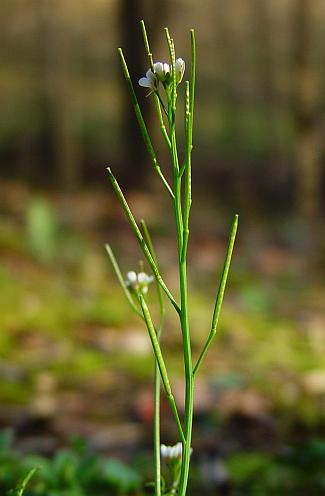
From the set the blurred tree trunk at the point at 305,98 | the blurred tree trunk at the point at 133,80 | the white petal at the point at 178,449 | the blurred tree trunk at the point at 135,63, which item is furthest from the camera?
the blurred tree trunk at the point at 133,80

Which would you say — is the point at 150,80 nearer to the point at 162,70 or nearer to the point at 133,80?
the point at 162,70

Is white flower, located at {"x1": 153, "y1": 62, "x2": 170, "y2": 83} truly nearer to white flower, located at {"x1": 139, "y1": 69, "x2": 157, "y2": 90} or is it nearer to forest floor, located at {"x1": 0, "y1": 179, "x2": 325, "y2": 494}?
white flower, located at {"x1": 139, "y1": 69, "x2": 157, "y2": 90}

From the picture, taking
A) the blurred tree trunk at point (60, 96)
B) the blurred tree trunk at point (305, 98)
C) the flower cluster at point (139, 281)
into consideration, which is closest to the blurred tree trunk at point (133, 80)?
the blurred tree trunk at point (60, 96)

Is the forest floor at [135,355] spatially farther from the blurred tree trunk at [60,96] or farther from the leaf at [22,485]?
the blurred tree trunk at [60,96]

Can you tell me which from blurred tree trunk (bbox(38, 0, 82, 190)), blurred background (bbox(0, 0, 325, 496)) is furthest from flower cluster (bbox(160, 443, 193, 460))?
blurred tree trunk (bbox(38, 0, 82, 190))

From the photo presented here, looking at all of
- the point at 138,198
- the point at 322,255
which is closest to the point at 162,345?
the point at 322,255


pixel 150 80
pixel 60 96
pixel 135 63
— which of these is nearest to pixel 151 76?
pixel 150 80

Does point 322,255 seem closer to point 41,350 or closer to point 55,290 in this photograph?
point 55,290
